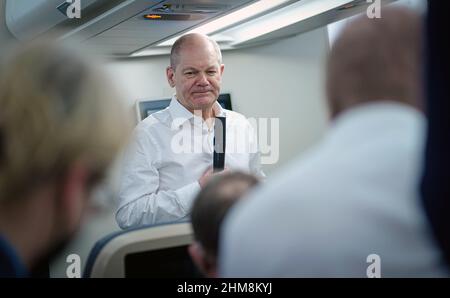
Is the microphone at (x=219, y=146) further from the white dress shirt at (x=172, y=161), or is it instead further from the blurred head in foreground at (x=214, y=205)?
the blurred head in foreground at (x=214, y=205)

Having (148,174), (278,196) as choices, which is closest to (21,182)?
(278,196)

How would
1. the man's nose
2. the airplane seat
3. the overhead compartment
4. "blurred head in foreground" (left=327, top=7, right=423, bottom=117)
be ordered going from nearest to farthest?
1. "blurred head in foreground" (left=327, top=7, right=423, bottom=117)
2. the airplane seat
3. the man's nose
4. the overhead compartment

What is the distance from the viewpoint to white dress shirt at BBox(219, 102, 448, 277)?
2.69 feet

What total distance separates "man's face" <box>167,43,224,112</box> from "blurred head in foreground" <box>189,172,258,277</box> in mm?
860

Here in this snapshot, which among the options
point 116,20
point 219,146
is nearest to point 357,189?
point 219,146

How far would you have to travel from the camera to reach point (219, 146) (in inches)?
72.1

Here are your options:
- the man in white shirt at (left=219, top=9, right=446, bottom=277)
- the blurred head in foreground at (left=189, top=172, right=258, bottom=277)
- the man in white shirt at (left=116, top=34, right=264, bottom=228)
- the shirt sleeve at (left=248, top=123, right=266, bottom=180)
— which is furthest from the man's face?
the man in white shirt at (left=219, top=9, right=446, bottom=277)

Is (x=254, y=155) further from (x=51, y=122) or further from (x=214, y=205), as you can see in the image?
(x=51, y=122)

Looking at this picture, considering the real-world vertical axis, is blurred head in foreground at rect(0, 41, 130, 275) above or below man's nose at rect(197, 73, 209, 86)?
below

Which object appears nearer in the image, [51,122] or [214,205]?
[51,122]

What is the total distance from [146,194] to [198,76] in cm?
44

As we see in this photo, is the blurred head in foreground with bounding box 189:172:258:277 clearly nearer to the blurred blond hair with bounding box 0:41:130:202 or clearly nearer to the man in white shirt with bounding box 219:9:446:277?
the man in white shirt with bounding box 219:9:446:277
